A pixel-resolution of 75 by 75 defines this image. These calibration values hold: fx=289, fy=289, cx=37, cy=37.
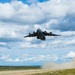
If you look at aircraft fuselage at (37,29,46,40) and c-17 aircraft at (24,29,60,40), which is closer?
aircraft fuselage at (37,29,46,40)

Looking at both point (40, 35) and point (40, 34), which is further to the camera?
point (40, 34)

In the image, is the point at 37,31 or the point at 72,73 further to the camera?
the point at 72,73

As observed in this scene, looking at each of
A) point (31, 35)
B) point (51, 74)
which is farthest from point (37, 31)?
point (51, 74)

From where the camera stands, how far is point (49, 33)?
168375 millimetres

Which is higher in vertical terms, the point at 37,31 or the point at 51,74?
the point at 37,31

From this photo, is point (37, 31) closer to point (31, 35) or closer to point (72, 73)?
point (31, 35)

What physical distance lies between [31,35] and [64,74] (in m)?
32.7

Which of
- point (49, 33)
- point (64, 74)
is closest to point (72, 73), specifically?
point (64, 74)

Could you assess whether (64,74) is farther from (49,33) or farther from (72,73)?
(49,33)

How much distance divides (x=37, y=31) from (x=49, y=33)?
7726 mm

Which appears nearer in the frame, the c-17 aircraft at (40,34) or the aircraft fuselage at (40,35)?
the aircraft fuselage at (40,35)

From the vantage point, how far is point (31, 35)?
165875mm

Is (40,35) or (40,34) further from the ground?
(40,34)

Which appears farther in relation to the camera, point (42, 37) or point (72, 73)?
point (72, 73)
